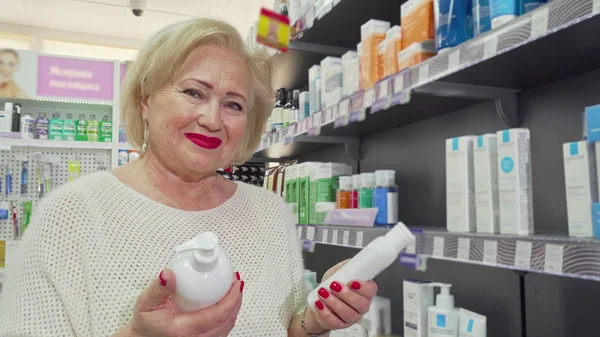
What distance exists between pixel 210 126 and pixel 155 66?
20 centimetres

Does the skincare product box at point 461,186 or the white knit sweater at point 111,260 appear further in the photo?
the skincare product box at point 461,186

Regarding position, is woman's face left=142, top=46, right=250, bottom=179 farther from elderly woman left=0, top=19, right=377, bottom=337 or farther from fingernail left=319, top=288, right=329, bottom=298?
fingernail left=319, top=288, right=329, bottom=298

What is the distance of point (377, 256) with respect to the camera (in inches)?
39.4

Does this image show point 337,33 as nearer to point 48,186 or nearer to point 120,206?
point 120,206

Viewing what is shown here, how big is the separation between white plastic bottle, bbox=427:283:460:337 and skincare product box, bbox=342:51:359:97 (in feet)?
2.81

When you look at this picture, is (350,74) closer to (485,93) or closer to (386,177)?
(386,177)

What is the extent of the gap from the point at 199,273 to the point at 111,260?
1.24ft

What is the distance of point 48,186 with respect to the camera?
159 inches

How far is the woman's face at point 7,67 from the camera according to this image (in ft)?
13.5

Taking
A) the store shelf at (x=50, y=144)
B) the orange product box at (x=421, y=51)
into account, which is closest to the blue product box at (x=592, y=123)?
the orange product box at (x=421, y=51)

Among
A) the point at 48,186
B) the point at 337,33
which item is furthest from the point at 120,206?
the point at 48,186

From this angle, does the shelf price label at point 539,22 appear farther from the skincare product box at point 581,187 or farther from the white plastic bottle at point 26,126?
the white plastic bottle at point 26,126

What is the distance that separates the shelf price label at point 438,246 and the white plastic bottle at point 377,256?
369mm

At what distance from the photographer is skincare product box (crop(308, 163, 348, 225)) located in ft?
7.54
